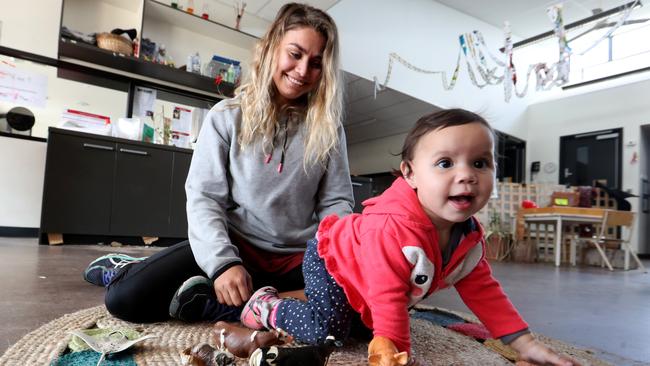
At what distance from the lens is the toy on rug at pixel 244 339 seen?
2.23 feet

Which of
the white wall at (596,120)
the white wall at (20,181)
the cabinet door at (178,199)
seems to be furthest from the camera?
the white wall at (596,120)

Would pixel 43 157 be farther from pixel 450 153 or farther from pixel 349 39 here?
pixel 450 153

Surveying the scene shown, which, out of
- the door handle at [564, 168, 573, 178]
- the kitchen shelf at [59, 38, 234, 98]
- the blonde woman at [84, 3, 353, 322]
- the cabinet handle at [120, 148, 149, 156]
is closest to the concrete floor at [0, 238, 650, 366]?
→ the blonde woman at [84, 3, 353, 322]

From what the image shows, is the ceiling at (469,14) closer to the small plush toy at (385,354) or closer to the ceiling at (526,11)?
the ceiling at (526,11)

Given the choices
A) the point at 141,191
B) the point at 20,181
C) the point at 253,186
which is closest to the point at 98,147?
the point at 141,191

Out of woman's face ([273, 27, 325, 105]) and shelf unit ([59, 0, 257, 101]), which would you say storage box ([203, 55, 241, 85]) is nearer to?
shelf unit ([59, 0, 257, 101])

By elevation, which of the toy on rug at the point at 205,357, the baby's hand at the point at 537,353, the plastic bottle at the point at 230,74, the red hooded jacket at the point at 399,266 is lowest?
the toy on rug at the point at 205,357

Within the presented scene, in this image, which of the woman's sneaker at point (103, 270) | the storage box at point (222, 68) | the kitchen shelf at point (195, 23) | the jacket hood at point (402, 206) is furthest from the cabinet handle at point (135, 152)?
the jacket hood at point (402, 206)

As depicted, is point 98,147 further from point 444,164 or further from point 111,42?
point 444,164

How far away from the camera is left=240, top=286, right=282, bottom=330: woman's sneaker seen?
792 millimetres

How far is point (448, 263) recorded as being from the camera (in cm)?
69

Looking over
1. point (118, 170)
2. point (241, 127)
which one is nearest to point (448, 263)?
point (241, 127)

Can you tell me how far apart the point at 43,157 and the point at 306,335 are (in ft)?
10.8

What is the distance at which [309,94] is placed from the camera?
1.03m
